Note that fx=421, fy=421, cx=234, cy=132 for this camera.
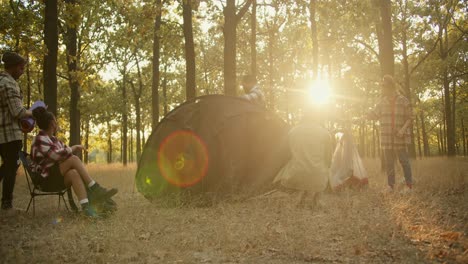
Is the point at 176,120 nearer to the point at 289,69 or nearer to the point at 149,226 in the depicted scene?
the point at 149,226

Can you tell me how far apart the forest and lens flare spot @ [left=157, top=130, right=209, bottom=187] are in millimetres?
1897

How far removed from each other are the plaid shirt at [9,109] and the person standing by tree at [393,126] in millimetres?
6472

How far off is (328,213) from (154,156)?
3320mm

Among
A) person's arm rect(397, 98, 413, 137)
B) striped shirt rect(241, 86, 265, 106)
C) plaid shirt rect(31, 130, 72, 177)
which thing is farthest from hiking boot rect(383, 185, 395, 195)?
plaid shirt rect(31, 130, 72, 177)

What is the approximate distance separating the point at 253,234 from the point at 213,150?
260 cm

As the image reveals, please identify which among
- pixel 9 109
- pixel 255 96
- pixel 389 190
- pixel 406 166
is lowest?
pixel 389 190

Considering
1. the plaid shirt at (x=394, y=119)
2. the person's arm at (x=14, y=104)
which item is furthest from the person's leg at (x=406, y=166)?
the person's arm at (x=14, y=104)

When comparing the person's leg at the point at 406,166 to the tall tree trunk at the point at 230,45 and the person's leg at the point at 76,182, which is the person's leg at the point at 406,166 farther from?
the person's leg at the point at 76,182

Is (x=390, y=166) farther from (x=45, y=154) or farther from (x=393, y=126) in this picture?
(x=45, y=154)

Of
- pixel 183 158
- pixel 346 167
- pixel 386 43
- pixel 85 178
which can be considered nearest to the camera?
pixel 85 178

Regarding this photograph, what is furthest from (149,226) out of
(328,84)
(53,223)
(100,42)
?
(328,84)

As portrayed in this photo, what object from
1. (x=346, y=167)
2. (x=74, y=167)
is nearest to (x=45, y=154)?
(x=74, y=167)

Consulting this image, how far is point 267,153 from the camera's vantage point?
789cm

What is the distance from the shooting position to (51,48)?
10.0 meters
